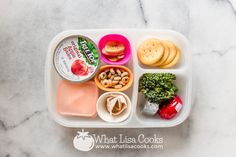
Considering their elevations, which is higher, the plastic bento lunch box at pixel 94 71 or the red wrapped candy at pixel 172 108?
the plastic bento lunch box at pixel 94 71

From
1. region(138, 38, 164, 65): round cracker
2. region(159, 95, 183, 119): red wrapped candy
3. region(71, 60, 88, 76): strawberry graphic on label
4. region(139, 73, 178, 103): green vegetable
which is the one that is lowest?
region(159, 95, 183, 119): red wrapped candy

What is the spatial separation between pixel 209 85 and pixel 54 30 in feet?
1.60

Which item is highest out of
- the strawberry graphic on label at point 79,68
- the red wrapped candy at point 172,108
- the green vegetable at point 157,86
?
the strawberry graphic on label at point 79,68

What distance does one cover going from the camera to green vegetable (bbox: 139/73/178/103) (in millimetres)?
1076

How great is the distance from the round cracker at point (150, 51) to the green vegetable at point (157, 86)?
42 millimetres

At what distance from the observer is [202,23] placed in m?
1.16

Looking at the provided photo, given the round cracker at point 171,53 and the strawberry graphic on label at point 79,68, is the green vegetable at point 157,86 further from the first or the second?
the strawberry graphic on label at point 79,68

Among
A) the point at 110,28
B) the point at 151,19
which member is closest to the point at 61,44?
the point at 110,28

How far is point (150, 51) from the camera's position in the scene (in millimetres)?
1078

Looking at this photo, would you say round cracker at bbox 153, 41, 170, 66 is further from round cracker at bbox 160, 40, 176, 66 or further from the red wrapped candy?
the red wrapped candy

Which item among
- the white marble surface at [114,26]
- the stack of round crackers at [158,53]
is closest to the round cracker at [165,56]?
the stack of round crackers at [158,53]

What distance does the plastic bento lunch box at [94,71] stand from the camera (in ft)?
3.55

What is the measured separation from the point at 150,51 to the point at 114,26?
0.51 ft

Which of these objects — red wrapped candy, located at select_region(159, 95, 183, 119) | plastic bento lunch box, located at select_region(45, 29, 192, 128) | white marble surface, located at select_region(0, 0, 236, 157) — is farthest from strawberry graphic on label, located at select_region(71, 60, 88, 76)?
red wrapped candy, located at select_region(159, 95, 183, 119)
